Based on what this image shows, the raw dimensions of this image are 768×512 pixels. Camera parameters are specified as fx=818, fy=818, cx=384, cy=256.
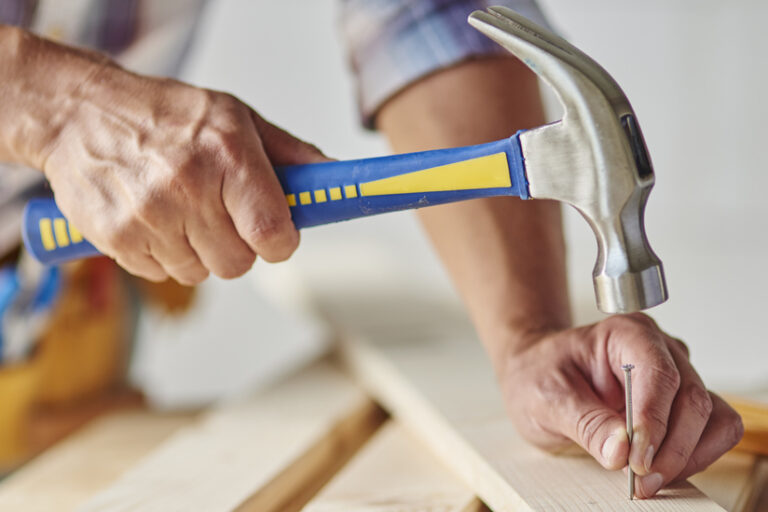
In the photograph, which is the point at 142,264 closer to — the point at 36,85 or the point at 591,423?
the point at 36,85

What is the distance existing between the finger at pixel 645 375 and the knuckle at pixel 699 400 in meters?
0.01

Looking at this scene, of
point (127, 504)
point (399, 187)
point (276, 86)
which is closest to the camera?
point (399, 187)

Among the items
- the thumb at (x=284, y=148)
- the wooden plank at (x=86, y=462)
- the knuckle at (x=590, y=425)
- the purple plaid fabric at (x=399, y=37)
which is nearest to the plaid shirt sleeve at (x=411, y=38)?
the purple plaid fabric at (x=399, y=37)

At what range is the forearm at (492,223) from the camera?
0.93m

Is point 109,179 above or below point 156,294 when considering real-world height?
above

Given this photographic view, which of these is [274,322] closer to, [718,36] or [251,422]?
[718,36]

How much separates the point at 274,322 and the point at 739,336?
8.23ft

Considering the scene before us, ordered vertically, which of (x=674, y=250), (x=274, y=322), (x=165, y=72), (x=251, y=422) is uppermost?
(x=165, y=72)

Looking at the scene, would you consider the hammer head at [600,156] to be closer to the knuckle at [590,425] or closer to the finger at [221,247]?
the knuckle at [590,425]

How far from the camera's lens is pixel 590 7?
3.60 metres

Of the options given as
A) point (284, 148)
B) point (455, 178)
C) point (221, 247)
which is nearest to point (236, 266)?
point (221, 247)

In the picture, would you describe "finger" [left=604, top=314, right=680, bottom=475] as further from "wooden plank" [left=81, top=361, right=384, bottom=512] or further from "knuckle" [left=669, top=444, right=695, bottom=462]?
"wooden plank" [left=81, top=361, right=384, bottom=512]

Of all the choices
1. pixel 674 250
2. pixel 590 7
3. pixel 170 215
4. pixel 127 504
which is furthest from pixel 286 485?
pixel 590 7

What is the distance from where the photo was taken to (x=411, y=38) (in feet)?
3.43
